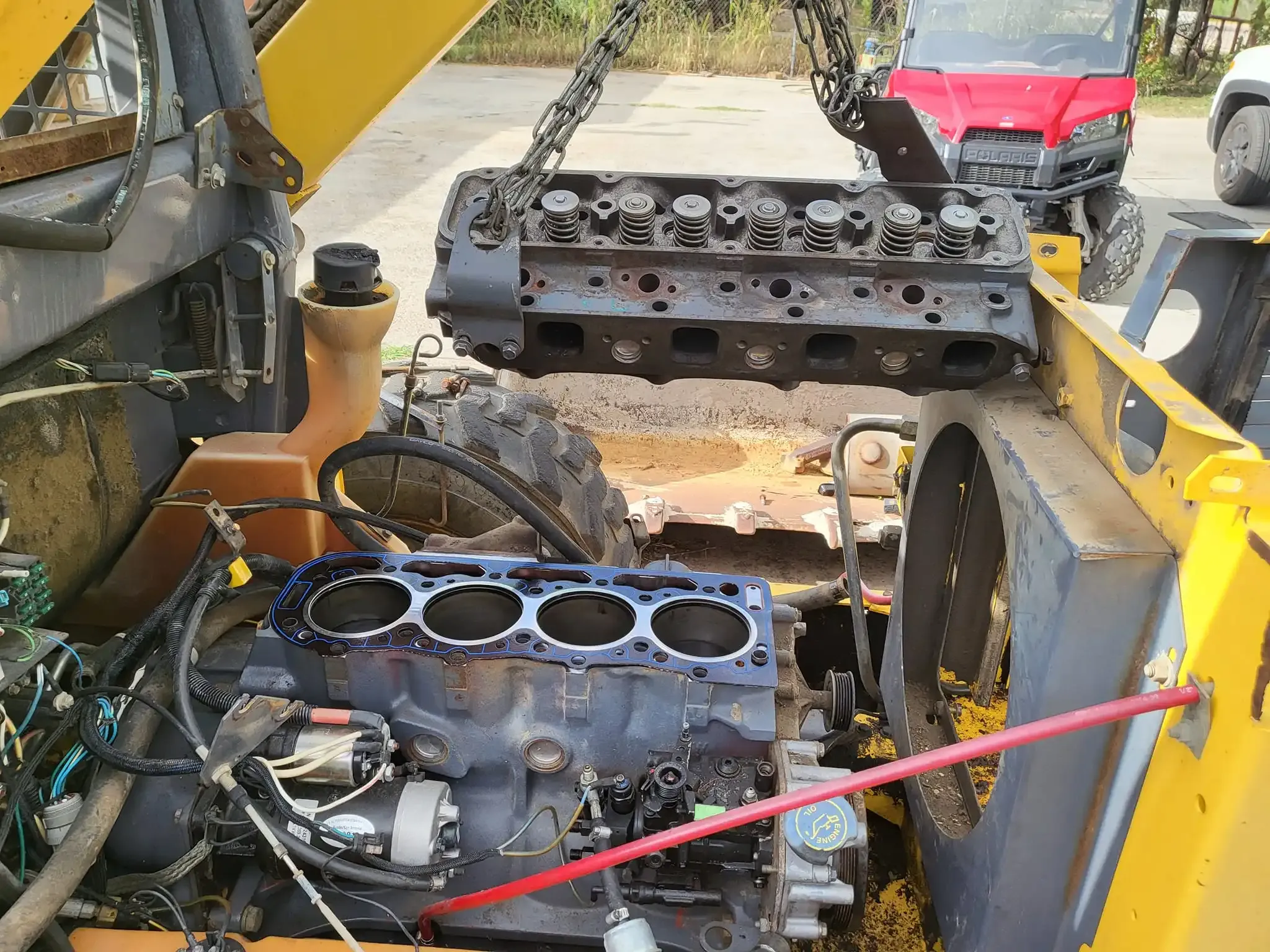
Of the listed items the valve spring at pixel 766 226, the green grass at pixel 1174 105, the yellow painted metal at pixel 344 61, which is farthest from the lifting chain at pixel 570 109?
the green grass at pixel 1174 105

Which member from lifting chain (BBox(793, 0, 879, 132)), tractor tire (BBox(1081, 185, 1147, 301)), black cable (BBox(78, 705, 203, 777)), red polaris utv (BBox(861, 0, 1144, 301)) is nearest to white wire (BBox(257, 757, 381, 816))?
black cable (BBox(78, 705, 203, 777))

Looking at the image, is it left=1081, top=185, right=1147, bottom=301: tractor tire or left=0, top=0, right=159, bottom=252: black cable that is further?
left=1081, top=185, right=1147, bottom=301: tractor tire

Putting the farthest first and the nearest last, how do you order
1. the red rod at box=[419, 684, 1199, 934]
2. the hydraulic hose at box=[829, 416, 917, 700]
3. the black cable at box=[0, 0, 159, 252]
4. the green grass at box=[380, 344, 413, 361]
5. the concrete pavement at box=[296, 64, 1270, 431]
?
the green grass at box=[380, 344, 413, 361], the concrete pavement at box=[296, 64, 1270, 431], the hydraulic hose at box=[829, 416, 917, 700], the black cable at box=[0, 0, 159, 252], the red rod at box=[419, 684, 1199, 934]

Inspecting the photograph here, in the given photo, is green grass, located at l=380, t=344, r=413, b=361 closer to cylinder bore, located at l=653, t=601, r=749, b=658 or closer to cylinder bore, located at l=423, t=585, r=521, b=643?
cylinder bore, located at l=423, t=585, r=521, b=643

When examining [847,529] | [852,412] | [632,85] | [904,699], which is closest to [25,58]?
[847,529]

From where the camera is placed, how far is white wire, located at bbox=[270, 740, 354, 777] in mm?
1521

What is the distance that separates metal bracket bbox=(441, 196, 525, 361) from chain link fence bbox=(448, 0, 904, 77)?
1661cm

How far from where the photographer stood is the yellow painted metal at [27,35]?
120 centimetres

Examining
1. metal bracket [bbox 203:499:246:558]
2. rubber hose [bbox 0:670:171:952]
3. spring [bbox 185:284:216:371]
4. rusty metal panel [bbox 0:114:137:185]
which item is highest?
rusty metal panel [bbox 0:114:137:185]

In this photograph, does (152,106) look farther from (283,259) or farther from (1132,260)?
(1132,260)

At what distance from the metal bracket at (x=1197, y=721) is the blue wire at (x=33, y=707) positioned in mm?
1580

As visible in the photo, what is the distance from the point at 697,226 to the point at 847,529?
88cm

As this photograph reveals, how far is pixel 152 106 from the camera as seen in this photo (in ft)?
5.42

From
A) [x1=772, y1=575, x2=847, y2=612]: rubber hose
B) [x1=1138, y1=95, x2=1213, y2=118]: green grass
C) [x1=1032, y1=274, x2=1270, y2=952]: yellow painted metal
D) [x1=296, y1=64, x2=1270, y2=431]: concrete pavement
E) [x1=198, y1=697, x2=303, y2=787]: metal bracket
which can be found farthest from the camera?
[x1=1138, y1=95, x2=1213, y2=118]: green grass
